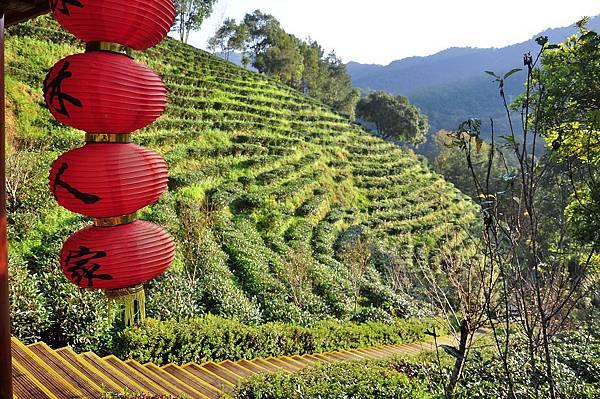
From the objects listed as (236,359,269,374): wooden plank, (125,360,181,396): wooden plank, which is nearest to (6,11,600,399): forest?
(236,359,269,374): wooden plank

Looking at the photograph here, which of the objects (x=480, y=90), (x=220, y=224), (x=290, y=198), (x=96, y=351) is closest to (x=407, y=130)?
(x=290, y=198)

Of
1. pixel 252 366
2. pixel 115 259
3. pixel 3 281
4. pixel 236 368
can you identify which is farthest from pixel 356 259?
pixel 115 259

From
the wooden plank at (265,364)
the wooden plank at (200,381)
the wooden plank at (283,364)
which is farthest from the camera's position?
the wooden plank at (283,364)

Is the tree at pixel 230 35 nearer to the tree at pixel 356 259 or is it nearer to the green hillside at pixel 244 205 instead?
the green hillside at pixel 244 205

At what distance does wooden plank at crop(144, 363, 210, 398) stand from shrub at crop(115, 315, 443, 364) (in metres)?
0.36

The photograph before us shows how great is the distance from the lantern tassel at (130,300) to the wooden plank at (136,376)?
1.73m

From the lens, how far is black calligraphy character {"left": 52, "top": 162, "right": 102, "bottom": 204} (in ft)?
6.36

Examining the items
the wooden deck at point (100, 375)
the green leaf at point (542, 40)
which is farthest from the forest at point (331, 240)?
the wooden deck at point (100, 375)

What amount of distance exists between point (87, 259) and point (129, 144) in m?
0.59

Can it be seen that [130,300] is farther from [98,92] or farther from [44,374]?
[44,374]

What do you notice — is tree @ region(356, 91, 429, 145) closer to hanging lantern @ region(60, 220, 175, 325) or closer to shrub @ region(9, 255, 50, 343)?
shrub @ region(9, 255, 50, 343)

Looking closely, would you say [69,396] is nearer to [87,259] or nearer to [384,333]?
[87,259]

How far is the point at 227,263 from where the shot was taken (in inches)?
408

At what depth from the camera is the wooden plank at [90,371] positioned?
343cm
